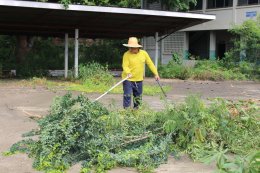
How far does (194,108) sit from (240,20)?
2728cm

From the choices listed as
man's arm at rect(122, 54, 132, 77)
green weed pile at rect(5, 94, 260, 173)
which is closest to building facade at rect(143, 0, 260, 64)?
man's arm at rect(122, 54, 132, 77)

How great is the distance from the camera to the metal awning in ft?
54.8

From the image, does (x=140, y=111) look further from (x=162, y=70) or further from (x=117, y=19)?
(x=162, y=70)

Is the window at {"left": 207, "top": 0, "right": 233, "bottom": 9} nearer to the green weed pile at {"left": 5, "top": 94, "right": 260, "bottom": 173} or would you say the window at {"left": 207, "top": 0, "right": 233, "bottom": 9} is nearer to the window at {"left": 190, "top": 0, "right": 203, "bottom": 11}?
the window at {"left": 190, "top": 0, "right": 203, "bottom": 11}

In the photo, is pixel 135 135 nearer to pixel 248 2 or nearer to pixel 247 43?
pixel 247 43

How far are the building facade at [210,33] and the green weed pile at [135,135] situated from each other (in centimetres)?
2528

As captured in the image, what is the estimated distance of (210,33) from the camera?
34438 mm

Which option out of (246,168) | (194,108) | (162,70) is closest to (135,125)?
(194,108)

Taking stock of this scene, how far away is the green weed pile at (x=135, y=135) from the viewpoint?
5.37 metres

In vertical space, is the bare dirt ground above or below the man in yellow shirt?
below

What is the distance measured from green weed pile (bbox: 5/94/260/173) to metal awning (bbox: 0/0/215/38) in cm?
1075

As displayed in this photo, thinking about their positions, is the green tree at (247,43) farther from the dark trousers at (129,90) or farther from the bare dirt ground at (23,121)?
the dark trousers at (129,90)

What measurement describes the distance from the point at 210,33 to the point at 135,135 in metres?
29.5

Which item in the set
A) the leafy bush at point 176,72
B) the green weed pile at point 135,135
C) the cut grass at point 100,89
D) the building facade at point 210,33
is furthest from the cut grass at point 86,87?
the building facade at point 210,33
